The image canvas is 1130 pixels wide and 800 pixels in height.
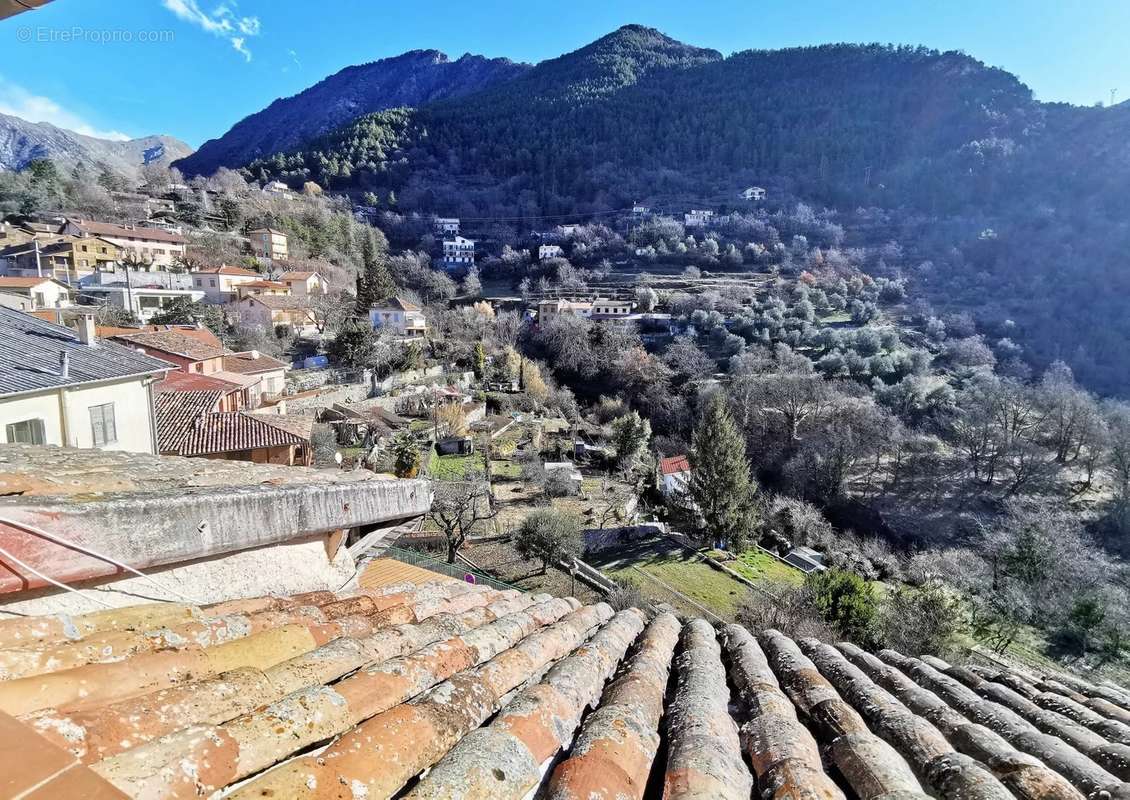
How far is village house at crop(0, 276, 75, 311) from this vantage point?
30672 millimetres

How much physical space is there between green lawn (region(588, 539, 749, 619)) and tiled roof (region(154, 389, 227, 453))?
1336cm

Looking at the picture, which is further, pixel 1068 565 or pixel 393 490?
pixel 1068 565

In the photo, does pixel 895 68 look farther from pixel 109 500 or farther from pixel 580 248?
pixel 109 500

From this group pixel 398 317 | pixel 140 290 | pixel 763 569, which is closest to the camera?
pixel 763 569

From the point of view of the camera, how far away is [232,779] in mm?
1327

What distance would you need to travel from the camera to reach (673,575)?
1841cm

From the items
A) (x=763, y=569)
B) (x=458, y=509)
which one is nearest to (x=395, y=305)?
(x=458, y=509)

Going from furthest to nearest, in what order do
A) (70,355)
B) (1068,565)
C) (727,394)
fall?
(727,394), (1068,565), (70,355)

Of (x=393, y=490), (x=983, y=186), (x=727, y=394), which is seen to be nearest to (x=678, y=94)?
(x=983, y=186)

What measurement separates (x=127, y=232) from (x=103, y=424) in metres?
44.8

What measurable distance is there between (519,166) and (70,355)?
109 metres

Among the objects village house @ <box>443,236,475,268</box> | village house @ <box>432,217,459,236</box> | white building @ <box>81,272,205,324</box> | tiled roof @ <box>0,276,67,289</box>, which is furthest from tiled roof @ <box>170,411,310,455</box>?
village house @ <box>432,217,459,236</box>

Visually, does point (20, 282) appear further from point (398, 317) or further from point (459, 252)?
point (459, 252)

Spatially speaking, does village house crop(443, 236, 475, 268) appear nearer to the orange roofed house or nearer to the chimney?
the chimney
